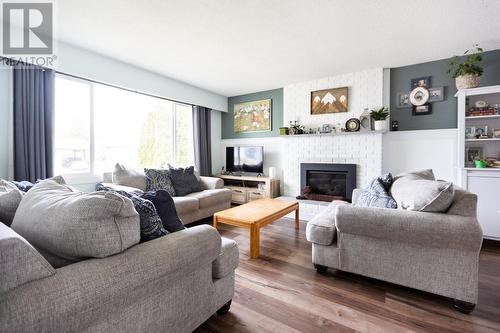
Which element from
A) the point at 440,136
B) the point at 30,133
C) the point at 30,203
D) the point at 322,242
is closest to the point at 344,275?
the point at 322,242

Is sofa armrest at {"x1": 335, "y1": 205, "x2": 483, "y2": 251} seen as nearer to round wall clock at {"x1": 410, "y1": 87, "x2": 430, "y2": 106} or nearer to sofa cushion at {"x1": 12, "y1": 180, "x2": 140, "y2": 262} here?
sofa cushion at {"x1": 12, "y1": 180, "x2": 140, "y2": 262}

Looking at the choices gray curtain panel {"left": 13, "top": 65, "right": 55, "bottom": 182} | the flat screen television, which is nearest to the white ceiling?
gray curtain panel {"left": 13, "top": 65, "right": 55, "bottom": 182}

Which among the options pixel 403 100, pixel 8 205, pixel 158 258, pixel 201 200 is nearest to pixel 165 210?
pixel 158 258

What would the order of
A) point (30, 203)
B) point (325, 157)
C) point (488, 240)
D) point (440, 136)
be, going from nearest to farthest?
point (30, 203) < point (488, 240) < point (440, 136) < point (325, 157)

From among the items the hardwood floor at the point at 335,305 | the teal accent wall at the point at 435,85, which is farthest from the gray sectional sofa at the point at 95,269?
the teal accent wall at the point at 435,85

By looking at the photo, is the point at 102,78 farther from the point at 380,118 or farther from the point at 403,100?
the point at 403,100

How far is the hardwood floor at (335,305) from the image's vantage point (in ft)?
4.76

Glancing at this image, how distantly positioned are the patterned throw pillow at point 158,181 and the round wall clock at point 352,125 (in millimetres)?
3074

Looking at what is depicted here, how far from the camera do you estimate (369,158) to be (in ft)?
12.5

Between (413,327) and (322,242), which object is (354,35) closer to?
(322,242)

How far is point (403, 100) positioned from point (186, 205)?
3699mm

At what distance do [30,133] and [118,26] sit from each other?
157 cm

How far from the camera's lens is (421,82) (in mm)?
3496

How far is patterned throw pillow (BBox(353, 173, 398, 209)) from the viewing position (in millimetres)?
1937
